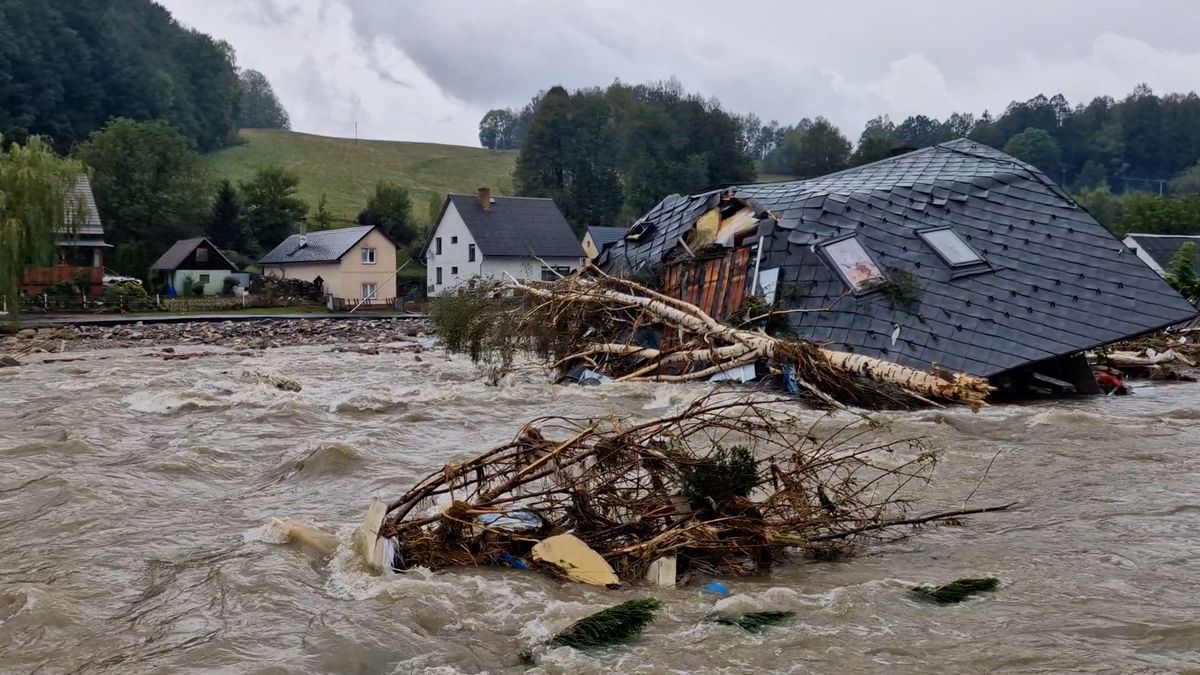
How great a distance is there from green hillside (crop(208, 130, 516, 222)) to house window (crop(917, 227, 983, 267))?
60.8 metres

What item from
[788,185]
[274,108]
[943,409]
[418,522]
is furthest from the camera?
[274,108]

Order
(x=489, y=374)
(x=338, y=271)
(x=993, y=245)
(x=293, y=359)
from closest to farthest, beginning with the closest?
(x=993, y=245) < (x=489, y=374) < (x=293, y=359) < (x=338, y=271)

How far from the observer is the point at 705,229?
18688 mm

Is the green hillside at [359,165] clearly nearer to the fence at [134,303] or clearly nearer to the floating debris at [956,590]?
the fence at [134,303]

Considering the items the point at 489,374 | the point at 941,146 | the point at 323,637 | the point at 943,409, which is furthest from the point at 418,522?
the point at 941,146

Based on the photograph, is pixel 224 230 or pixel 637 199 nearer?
pixel 224 230

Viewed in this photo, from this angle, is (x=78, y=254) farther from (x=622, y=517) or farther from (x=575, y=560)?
(x=575, y=560)

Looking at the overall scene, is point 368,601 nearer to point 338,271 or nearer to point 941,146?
point 941,146

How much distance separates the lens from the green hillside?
8231 centimetres

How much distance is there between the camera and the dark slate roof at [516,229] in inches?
1953

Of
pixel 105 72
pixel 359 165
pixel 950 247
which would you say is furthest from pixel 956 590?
pixel 359 165

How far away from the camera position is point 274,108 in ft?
472

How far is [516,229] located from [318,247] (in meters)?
10.8

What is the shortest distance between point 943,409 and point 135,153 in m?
56.7
